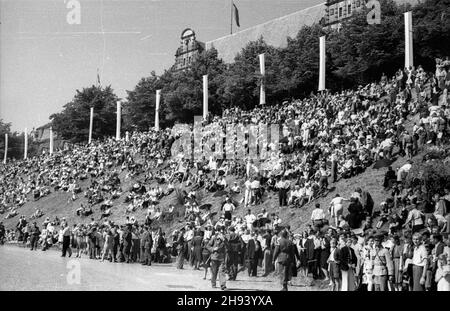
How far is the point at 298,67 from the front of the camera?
4609 centimetres

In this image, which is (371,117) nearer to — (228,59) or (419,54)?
(419,54)

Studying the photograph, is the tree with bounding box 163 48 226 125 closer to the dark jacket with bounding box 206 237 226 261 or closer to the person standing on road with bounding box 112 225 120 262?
the person standing on road with bounding box 112 225 120 262

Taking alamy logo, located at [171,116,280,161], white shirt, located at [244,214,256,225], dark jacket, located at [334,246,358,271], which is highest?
alamy logo, located at [171,116,280,161]

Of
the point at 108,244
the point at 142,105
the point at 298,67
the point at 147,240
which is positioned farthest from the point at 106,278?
the point at 142,105

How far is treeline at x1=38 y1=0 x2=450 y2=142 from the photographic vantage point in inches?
1557

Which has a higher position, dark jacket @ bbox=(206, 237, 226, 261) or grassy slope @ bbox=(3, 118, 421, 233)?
grassy slope @ bbox=(3, 118, 421, 233)

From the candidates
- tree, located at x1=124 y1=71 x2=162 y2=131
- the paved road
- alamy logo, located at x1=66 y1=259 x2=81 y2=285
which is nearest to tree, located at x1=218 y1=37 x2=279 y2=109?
tree, located at x1=124 y1=71 x2=162 y2=131

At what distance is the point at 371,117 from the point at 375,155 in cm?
305

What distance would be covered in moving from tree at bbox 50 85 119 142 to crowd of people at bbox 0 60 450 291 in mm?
35177

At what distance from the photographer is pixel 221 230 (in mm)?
17812

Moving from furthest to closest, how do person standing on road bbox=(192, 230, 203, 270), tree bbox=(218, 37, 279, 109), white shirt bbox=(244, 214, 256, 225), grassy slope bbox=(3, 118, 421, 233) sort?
1. tree bbox=(218, 37, 279, 109)
2. grassy slope bbox=(3, 118, 421, 233)
3. white shirt bbox=(244, 214, 256, 225)
4. person standing on road bbox=(192, 230, 203, 270)

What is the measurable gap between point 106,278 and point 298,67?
33818 mm

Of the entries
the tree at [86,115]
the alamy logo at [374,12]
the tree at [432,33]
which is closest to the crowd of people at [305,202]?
the alamy logo at [374,12]
